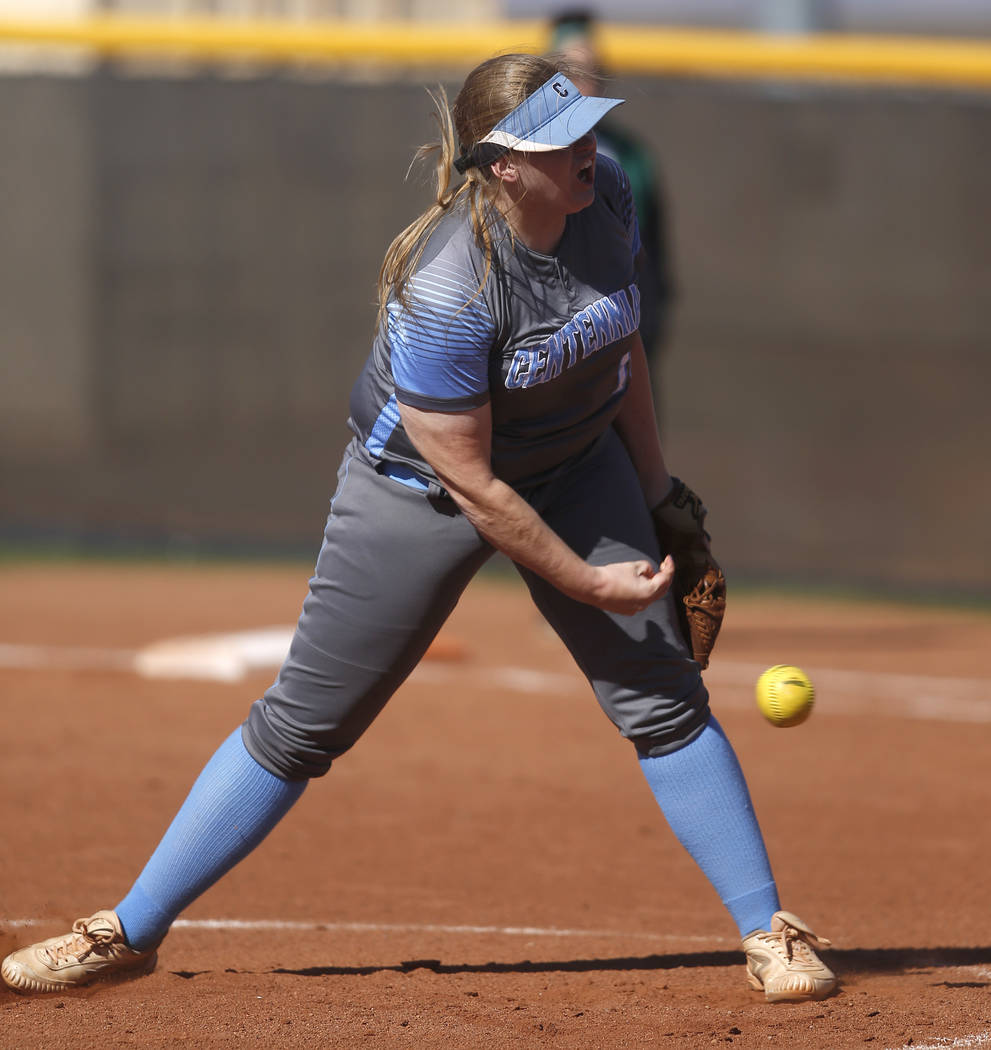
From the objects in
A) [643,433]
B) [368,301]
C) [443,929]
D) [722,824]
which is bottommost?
[368,301]

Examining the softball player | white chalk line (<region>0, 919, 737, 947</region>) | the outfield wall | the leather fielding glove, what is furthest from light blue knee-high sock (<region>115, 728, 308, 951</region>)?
the outfield wall

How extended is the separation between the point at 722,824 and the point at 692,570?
525 millimetres

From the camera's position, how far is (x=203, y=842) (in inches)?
124

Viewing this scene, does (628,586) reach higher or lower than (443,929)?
higher

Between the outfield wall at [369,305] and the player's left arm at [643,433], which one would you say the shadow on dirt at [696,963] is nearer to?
the player's left arm at [643,433]

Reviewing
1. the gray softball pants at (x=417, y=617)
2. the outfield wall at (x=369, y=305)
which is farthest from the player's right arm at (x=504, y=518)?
the outfield wall at (x=369, y=305)

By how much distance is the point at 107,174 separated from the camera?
9.60m

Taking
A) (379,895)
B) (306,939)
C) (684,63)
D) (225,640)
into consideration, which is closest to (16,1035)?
(306,939)

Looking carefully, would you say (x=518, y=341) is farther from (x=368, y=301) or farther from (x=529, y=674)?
(x=368, y=301)

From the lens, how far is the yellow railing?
899cm

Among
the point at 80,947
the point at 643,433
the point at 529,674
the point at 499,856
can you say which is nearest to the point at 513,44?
the point at 529,674

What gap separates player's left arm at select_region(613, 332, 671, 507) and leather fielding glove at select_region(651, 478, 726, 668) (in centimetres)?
4

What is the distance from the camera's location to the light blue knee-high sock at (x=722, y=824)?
314cm

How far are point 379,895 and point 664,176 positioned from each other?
19.9 ft
